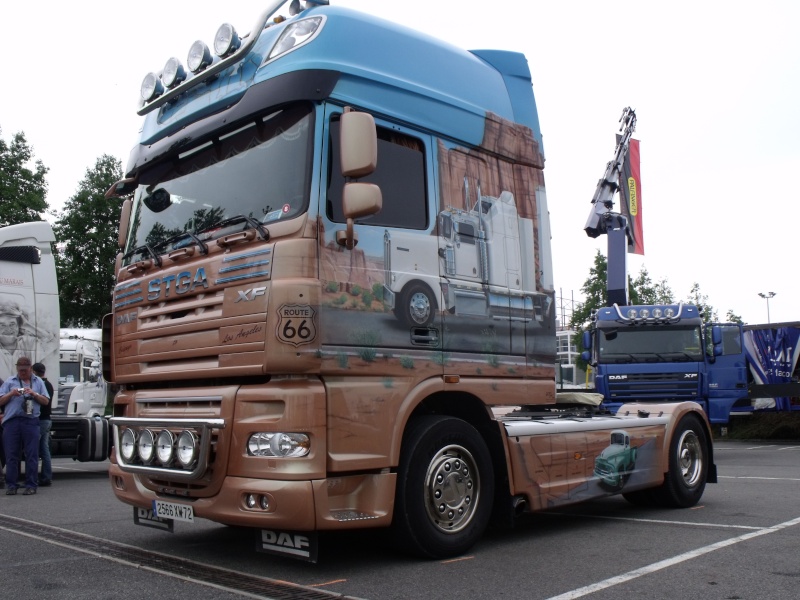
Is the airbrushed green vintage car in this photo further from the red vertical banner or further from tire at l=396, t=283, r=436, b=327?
the red vertical banner

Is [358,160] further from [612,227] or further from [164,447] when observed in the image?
[612,227]

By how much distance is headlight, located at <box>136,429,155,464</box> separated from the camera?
5555mm

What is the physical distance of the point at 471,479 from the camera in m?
5.89

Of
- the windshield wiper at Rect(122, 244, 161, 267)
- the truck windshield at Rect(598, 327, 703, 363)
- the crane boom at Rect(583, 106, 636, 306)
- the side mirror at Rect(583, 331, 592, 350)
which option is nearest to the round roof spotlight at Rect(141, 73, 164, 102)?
the windshield wiper at Rect(122, 244, 161, 267)

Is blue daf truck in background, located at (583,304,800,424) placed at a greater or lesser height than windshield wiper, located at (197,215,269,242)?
lesser

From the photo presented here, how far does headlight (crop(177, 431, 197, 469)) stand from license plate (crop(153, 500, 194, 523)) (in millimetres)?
347

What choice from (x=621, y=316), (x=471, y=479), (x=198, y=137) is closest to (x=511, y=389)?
(x=471, y=479)

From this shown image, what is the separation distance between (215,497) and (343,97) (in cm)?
261

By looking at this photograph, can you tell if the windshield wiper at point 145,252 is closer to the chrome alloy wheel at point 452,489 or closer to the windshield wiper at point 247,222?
the windshield wiper at point 247,222

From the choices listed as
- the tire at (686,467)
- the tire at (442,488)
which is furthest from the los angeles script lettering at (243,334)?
the tire at (686,467)

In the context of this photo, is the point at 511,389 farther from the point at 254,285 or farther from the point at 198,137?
the point at 198,137

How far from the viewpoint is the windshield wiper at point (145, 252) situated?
592 cm

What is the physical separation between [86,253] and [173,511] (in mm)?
38646

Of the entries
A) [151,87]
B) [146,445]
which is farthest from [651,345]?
[146,445]
